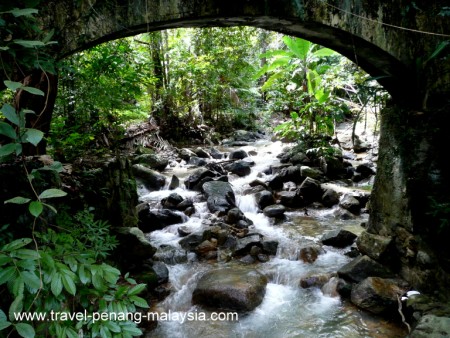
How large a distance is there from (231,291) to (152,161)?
637 centimetres

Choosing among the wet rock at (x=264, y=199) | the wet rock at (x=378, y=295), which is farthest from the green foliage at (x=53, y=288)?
the wet rock at (x=264, y=199)

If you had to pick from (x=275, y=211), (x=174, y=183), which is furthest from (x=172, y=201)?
(x=275, y=211)

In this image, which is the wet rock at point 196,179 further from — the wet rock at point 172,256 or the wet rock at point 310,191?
the wet rock at point 172,256

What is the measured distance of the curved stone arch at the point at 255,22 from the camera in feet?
8.27

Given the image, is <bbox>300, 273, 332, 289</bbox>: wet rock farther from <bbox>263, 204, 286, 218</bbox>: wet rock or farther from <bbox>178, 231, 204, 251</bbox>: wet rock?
<bbox>263, 204, 286, 218</bbox>: wet rock

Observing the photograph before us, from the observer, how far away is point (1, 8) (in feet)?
4.30

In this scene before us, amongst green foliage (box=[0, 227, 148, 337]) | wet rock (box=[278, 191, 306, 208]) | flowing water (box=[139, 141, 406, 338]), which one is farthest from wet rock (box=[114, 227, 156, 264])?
wet rock (box=[278, 191, 306, 208])

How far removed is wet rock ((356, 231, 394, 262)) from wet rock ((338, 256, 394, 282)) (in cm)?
9

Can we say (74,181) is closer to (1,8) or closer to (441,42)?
(1,8)

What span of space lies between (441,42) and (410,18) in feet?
1.47

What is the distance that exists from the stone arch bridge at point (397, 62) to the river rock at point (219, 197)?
146 inches

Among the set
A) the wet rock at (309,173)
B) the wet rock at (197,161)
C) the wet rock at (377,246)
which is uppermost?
the wet rock at (197,161)

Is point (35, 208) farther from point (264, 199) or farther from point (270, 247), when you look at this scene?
point (264, 199)

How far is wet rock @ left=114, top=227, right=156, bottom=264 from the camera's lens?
171 inches
